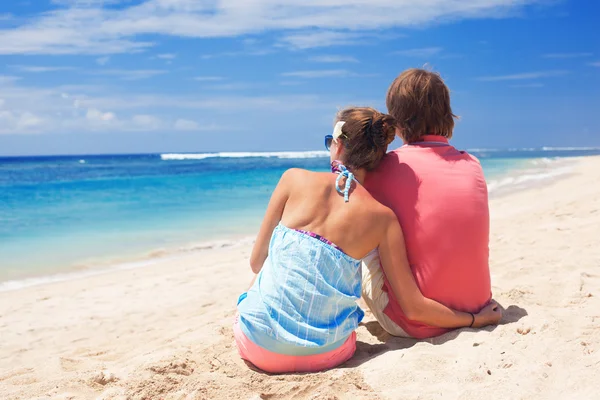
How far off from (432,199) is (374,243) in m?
0.40

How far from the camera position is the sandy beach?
2.35 metres

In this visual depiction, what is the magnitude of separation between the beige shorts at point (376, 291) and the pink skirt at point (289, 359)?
11.9 inches

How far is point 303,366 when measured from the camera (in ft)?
8.63

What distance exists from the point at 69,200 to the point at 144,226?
746 centimetres

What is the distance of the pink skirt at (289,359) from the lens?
2.62m

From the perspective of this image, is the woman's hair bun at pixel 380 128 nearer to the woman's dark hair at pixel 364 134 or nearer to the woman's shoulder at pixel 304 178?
the woman's dark hair at pixel 364 134

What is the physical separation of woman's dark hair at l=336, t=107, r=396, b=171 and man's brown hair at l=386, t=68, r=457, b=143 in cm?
23

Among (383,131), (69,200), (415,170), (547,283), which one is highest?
(383,131)

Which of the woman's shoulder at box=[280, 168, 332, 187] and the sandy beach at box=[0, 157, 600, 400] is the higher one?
the woman's shoulder at box=[280, 168, 332, 187]

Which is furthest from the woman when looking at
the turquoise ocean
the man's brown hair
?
the turquoise ocean

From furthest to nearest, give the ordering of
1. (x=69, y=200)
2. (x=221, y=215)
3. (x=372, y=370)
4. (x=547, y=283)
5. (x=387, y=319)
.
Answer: (x=69, y=200), (x=221, y=215), (x=547, y=283), (x=387, y=319), (x=372, y=370)

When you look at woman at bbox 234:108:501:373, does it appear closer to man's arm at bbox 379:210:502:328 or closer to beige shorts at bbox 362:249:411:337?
man's arm at bbox 379:210:502:328

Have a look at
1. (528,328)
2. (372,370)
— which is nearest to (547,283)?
(528,328)

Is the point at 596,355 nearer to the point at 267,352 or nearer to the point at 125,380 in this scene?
the point at 267,352
